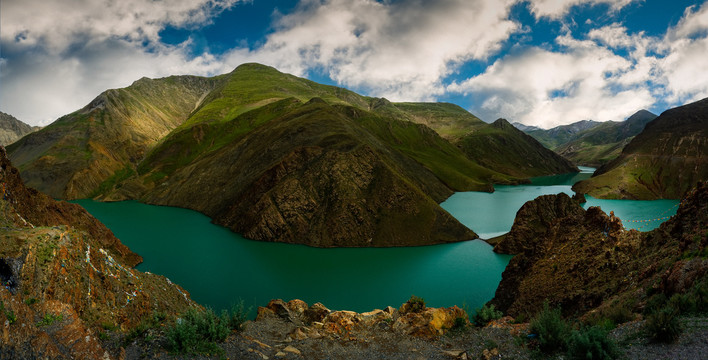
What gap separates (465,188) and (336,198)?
6609 cm

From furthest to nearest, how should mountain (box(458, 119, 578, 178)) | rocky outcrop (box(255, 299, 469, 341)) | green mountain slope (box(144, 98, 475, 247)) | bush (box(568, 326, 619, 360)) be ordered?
mountain (box(458, 119, 578, 178))
green mountain slope (box(144, 98, 475, 247))
rocky outcrop (box(255, 299, 469, 341))
bush (box(568, 326, 619, 360))

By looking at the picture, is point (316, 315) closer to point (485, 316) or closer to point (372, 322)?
point (372, 322)

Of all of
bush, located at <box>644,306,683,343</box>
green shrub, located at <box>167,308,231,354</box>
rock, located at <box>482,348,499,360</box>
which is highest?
bush, located at <box>644,306,683,343</box>

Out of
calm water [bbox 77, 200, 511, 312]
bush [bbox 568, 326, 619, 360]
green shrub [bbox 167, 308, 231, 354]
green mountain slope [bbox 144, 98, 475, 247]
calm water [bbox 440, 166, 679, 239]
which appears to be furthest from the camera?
calm water [bbox 440, 166, 679, 239]

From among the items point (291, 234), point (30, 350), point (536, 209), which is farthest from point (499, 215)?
point (30, 350)

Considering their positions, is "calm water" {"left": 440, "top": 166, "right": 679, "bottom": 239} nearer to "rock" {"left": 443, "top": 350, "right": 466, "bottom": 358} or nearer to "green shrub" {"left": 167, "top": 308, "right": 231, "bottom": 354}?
"rock" {"left": 443, "top": 350, "right": 466, "bottom": 358}

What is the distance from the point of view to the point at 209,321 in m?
10.8

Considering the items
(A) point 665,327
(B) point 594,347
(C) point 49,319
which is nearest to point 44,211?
(C) point 49,319

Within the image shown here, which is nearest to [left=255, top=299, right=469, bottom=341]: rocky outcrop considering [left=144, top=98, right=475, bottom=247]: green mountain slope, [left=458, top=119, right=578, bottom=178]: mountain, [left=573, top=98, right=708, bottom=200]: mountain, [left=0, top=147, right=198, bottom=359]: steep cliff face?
[left=0, top=147, right=198, bottom=359]: steep cliff face

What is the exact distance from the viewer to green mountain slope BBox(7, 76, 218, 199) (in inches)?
3824

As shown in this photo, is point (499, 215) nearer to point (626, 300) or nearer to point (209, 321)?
point (626, 300)

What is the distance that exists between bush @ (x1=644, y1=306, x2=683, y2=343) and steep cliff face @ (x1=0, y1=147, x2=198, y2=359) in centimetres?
1457

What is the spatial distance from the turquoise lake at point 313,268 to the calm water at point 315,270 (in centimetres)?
9

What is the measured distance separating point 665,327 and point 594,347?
1.82 metres
